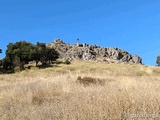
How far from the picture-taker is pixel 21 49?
2391 inches

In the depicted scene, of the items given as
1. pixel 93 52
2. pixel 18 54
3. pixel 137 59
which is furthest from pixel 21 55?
pixel 137 59

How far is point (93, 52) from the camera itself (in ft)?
411

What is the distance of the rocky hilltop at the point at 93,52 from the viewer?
107375 mm

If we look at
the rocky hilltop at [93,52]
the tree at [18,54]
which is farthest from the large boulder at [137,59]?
the tree at [18,54]

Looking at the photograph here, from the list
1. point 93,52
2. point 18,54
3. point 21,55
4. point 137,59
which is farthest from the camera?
point 137,59

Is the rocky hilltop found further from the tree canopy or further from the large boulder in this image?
the tree canopy

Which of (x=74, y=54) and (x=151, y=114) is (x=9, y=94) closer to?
(x=151, y=114)

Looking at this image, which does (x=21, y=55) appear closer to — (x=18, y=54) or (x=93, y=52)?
(x=18, y=54)

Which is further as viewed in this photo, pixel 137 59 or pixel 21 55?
pixel 137 59

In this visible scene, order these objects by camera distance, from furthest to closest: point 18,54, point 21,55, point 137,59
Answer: point 137,59, point 21,55, point 18,54

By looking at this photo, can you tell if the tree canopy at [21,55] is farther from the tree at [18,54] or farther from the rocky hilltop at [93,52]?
the rocky hilltop at [93,52]

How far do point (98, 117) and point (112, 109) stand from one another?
1.32 ft

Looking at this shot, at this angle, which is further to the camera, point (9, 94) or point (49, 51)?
point (49, 51)

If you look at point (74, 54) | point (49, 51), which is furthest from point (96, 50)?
point (49, 51)
